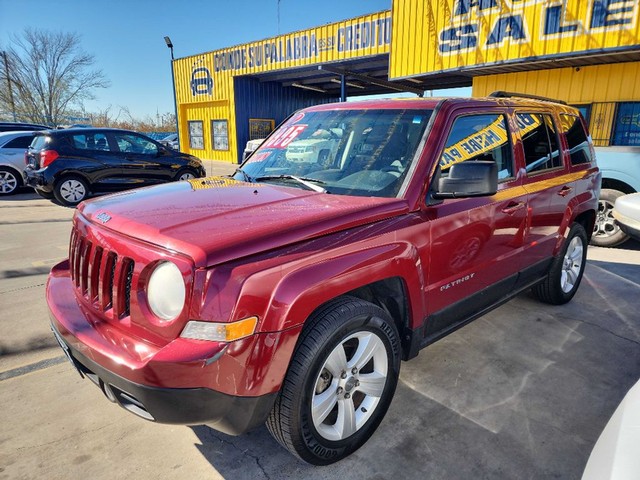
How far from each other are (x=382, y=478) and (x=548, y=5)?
39.0 feet

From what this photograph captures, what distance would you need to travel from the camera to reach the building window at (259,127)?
22.4 metres

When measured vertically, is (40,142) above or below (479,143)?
below

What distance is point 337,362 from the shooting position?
2.11m

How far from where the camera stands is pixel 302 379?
6.22 ft

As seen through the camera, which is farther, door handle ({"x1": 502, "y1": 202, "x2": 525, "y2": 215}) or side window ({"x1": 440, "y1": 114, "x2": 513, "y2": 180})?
door handle ({"x1": 502, "y1": 202, "x2": 525, "y2": 215})

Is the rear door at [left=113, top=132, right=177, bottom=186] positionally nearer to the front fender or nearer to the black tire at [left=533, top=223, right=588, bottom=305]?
the black tire at [left=533, top=223, right=588, bottom=305]

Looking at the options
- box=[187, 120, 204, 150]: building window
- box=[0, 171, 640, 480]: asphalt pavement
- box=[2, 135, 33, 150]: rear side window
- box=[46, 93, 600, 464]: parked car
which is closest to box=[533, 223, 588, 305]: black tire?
box=[0, 171, 640, 480]: asphalt pavement

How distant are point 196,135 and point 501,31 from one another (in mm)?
18166

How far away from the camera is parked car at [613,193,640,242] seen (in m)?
2.63

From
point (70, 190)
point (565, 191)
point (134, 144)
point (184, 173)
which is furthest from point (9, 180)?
point (565, 191)

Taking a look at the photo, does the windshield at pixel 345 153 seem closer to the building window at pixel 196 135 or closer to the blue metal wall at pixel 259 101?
the blue metal wall at pixel 259 101

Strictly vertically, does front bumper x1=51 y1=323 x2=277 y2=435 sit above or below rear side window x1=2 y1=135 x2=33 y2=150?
below

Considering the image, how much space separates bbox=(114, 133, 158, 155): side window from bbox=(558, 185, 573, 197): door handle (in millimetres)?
9019

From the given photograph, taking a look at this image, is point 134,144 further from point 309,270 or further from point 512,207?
point 309,270
